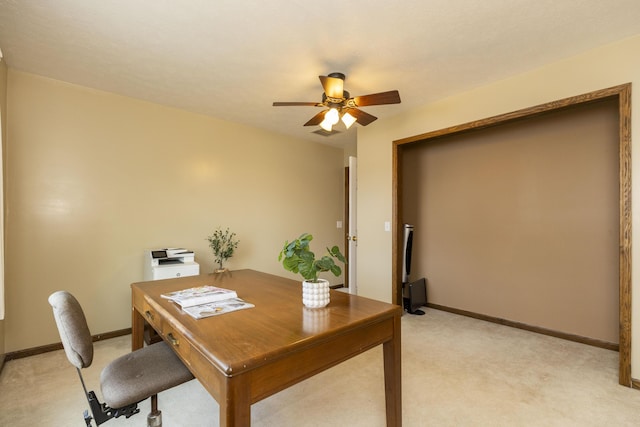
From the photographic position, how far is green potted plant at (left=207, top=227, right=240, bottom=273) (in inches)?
154

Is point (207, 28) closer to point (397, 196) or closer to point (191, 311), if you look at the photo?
point (191, 311)

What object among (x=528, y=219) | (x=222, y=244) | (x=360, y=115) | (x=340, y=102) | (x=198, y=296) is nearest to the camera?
(x=198, y=296)

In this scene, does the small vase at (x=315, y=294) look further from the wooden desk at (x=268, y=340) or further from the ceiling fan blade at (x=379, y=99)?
the ceiling fan blade at (x=379, y=99)

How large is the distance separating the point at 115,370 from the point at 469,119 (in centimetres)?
344

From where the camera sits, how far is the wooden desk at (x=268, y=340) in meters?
0.96

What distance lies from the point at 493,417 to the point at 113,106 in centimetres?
416

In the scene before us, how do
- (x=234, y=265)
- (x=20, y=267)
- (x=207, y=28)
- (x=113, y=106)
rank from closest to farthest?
(x=207, y=28) < (x=20, y=267) < (x=113, y=106) < (x=234, y=265)

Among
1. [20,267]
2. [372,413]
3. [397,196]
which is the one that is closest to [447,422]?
[372,413]

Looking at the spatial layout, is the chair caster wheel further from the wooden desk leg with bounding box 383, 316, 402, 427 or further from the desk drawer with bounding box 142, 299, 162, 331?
the wooden desk leg with bounding box 383, 316, 402, 427

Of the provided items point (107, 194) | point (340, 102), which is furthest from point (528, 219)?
point (107, 194)

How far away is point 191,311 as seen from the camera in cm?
139

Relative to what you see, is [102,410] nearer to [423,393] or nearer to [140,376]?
[140,376]

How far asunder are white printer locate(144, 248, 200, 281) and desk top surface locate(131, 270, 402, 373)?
1215 mm

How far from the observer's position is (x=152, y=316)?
1600 millimetres
